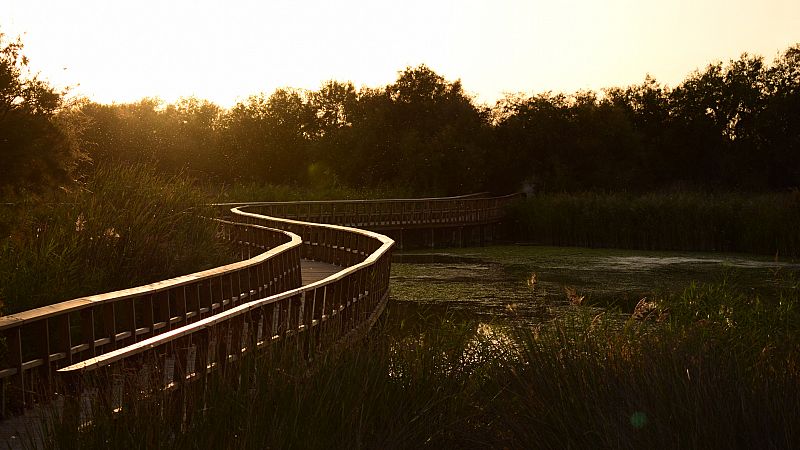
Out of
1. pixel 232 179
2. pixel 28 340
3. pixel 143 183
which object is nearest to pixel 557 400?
pixel 28 340

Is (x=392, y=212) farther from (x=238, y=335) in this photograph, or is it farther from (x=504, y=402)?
(x=238, y=335)

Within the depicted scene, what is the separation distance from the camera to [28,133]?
18.5m

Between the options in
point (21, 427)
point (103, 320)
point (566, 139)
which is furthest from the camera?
point (566, 139)

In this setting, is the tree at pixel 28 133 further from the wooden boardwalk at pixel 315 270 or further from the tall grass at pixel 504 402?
the tall grass at pixel 504 402

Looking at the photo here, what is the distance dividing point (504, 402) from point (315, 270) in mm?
14377

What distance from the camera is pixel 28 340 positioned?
430 inches

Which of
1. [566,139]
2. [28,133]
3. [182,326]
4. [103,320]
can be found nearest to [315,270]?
[28,133]

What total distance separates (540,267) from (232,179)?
4503 cm

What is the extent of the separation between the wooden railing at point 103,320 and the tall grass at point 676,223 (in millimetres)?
22890

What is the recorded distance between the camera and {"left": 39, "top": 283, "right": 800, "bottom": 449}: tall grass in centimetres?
634

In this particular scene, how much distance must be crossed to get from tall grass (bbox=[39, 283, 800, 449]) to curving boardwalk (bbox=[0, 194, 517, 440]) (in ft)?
0.98

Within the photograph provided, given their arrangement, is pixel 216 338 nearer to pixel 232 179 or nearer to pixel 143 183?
pixel 143 183

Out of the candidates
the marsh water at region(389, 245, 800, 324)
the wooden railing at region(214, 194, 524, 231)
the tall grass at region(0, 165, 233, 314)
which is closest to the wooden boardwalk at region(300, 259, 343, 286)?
the marsh water at region(389, 245, 800, 324)

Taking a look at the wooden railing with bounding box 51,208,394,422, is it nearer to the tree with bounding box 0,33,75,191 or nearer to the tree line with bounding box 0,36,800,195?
the tree with bounding box 0,33,75,191
